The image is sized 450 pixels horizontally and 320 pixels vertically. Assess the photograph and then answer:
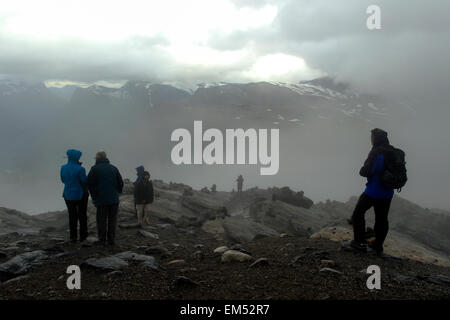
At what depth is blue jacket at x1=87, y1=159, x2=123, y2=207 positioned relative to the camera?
10484 mm

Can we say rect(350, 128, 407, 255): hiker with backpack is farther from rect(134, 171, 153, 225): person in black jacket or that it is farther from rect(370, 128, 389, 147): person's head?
rect(134, 171, 153, 225): person in black jacket

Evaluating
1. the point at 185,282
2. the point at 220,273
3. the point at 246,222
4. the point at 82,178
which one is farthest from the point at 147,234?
the point at 185,282

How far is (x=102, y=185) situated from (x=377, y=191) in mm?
7559

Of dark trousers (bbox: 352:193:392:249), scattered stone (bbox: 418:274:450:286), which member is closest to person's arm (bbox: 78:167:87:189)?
dark trousers (bbox: 352:193:392:249)

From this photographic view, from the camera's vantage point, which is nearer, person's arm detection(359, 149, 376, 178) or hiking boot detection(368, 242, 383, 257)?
person's arm detection(359, 149, 376, 178)

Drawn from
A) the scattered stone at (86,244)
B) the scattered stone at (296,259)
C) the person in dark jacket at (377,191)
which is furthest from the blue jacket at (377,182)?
the scattered stone at (86,244)

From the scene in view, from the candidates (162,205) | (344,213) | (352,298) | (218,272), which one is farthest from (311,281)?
(344,213)

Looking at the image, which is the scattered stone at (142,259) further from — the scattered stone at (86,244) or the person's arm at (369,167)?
the person's arm at (369,167)

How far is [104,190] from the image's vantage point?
10516 mm

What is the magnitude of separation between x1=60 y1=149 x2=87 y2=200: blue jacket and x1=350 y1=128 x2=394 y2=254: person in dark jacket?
791cm

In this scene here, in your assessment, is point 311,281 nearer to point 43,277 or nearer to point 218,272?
point 218,272

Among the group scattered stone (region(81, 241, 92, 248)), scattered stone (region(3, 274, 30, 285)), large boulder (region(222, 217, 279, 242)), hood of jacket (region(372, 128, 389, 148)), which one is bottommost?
large boulder (region(222, 217, 279, 242))

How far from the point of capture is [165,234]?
51.1 ft
